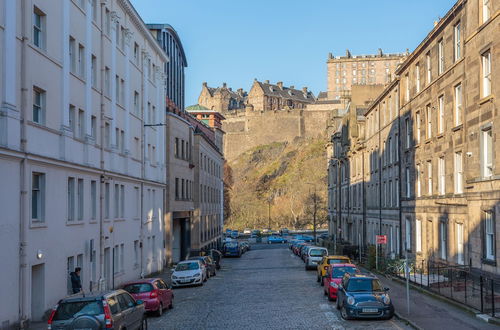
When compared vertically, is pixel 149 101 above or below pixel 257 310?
above

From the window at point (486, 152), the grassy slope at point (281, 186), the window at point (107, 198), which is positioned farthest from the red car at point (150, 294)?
the grassy slope at point (281, 186)

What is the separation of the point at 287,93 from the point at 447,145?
148158 mm

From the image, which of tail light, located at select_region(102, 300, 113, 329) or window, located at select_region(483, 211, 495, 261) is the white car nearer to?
window, located at select_region(483, 211, 495, 261)

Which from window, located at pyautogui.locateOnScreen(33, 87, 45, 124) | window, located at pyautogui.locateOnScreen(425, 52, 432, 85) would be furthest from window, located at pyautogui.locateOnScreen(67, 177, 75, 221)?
window, located at pyautogui.locateOnScreen(425, 52, 432, 85)

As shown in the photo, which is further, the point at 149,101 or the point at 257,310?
the point at 149,101

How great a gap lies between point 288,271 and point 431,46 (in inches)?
742

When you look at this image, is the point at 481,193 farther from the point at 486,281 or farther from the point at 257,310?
the point at 257,310

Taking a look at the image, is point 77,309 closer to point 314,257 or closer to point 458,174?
point 458,174

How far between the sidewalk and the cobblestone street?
0.71m

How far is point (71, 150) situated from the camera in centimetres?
2400

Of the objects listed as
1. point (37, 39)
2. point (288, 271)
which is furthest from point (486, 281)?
point (288, 271)

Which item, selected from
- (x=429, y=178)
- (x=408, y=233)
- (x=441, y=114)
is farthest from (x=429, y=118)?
(x=408, y=233)

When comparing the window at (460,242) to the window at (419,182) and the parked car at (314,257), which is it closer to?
the window at (419,182)

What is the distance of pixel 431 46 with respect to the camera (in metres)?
30.5
